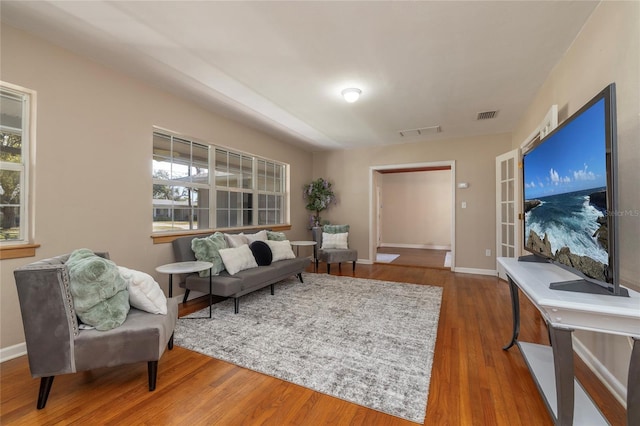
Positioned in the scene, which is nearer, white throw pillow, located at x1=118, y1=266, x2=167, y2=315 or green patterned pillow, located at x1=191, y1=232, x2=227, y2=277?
white throw pillow, located at x1=118, y1=266, x2=167, y2=315

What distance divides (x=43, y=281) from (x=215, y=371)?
1.20 m

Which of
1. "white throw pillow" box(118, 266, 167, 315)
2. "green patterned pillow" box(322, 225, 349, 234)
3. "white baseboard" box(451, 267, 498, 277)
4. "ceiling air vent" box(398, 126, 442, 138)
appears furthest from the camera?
"green patterned pillow" box(322, 225, 349, 234)

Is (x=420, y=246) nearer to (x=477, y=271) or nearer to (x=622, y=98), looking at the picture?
(x=477, y=271)

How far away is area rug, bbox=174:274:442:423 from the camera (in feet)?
5.93

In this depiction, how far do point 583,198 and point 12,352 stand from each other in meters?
4.10

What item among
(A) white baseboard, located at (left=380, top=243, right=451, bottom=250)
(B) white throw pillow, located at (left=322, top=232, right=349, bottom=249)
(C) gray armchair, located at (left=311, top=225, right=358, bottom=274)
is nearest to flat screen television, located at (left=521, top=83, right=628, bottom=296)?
(C) gray armchair, located at (left=311, top=225, right=358, bottom=274)

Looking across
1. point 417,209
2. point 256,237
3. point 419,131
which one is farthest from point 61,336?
point 417,209

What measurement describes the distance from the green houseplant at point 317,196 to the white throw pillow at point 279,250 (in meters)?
2.00

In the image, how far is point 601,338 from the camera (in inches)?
74.3

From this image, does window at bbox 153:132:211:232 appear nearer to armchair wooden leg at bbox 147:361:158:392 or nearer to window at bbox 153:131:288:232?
window at bbox 153:131:288:232

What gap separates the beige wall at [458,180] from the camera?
514 cm

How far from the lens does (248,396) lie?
1.73 metres

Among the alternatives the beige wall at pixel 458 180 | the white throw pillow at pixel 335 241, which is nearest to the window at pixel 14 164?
the white throw pillow at pixel 335 241

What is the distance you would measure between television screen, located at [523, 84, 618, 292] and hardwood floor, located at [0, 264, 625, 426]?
871mm
